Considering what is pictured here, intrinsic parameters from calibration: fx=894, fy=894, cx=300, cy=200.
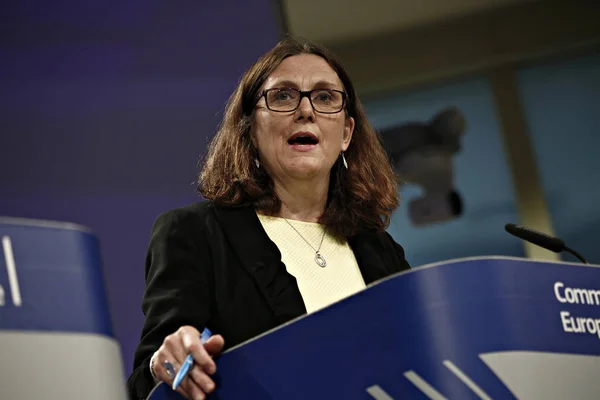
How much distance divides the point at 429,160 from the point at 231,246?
248 centimetres

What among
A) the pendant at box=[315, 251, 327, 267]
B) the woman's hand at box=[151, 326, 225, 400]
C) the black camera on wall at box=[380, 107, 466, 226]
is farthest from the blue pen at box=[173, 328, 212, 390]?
the black camera on wall at box=[380, 107, 466, 226]

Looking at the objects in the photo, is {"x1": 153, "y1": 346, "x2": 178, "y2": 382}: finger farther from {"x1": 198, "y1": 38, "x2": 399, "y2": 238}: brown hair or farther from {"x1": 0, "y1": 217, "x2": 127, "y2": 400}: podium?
{"x1": 198, "y1": 38, "x2": 399, "y2": 238}: brown hair

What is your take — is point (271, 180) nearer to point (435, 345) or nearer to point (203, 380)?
point (203, 380)

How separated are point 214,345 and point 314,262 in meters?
0.60

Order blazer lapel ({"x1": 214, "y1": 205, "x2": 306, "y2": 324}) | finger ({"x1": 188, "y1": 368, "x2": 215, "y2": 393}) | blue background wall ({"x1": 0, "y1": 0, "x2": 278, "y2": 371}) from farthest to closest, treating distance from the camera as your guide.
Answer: blue background wall ({"x1": 0, "y1": 0, "x2": 278, "y2": 371})
blazer lapel ({"x1": 214, "y1": 205, "x2": 306, "y2": 324})
finger ({"x1": 188, "y1": 368, "x2": 215, "y2": 393})

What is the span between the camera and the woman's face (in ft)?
6.34

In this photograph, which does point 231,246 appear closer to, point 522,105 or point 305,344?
point 305,344

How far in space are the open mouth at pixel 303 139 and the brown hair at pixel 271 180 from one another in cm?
11

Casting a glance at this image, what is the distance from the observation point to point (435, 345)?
1.14 meters

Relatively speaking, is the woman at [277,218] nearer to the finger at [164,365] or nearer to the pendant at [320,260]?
the pendant at [320,260]

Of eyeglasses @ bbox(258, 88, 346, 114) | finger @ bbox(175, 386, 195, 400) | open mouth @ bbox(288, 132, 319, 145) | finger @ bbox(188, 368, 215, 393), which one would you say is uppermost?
eyeglasses @ bbox(258, 88, 346, 114)

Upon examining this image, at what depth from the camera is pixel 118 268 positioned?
9.28 feet

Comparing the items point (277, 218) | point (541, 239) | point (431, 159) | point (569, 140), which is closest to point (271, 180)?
point (277, 218)

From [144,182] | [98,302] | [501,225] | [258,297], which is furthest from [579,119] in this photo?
[98,302]
